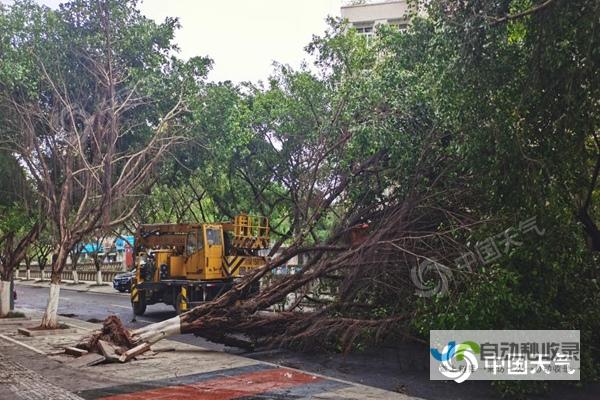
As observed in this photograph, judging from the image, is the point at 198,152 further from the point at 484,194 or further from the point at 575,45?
the point at 575,45

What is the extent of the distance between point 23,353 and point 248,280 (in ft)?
17.9

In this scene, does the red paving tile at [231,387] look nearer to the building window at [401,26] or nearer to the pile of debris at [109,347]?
the pile of debris at [109,347]

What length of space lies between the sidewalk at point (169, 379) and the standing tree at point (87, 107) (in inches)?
187

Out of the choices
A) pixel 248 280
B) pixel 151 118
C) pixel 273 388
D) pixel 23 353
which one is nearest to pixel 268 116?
pixel 151 118

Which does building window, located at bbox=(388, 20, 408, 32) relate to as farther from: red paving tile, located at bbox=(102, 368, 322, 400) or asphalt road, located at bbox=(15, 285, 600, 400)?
red paving tile, located at bbox=(102, 368, 322, 400)

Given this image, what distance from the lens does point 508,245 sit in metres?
7.78

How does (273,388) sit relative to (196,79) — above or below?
below

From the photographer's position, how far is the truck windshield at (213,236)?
663 inches

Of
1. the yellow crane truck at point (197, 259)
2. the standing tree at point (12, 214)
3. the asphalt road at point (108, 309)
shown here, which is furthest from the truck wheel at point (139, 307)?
the standing tree at point (12, 214)

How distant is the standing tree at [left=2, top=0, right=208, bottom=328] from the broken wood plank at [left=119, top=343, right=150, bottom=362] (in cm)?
497

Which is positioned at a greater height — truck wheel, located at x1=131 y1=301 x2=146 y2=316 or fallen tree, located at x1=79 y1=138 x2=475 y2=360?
fallen tree, located at x1=79 y1=138 x2=475 y2=360

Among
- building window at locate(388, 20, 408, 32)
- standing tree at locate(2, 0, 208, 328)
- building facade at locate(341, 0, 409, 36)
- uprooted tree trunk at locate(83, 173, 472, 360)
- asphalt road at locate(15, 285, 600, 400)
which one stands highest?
building facade at locate(341, 0, 409, 36)

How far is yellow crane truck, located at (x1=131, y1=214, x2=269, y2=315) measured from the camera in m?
16.5

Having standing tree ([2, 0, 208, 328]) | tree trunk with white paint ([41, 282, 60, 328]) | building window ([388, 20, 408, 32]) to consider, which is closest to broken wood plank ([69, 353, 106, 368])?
standing tree ([2, 0, 208, 328])
